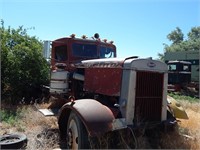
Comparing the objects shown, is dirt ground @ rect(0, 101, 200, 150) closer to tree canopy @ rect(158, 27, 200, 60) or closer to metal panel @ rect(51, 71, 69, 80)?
metal panel @ rect(51, 71, 69, 80)

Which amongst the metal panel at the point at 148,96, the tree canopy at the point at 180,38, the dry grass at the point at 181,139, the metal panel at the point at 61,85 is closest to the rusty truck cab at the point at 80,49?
the metal panel at the point at 61,85

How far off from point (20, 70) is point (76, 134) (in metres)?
6.39

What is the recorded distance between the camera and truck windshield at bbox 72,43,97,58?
7.30m

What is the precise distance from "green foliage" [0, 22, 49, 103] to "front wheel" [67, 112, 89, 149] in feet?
19.4

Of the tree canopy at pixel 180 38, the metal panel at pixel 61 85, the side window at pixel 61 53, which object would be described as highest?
the tree canopy at pixel 180 38

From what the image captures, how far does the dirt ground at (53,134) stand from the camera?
508 cm

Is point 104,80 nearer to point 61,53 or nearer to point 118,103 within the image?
point 118,103

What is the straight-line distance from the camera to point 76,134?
4980 millimetres

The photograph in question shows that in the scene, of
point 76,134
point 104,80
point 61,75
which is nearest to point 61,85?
point 61,75

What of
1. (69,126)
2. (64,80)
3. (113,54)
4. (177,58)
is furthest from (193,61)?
(69,126)

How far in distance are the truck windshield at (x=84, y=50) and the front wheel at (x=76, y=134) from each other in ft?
8.20

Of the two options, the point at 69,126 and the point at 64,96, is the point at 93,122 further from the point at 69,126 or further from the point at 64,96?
the point at 64,96

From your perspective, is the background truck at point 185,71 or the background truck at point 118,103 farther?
the background truck at point 185,71

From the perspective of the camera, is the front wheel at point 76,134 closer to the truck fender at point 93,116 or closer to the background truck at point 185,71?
the truck fender at point 93,116
